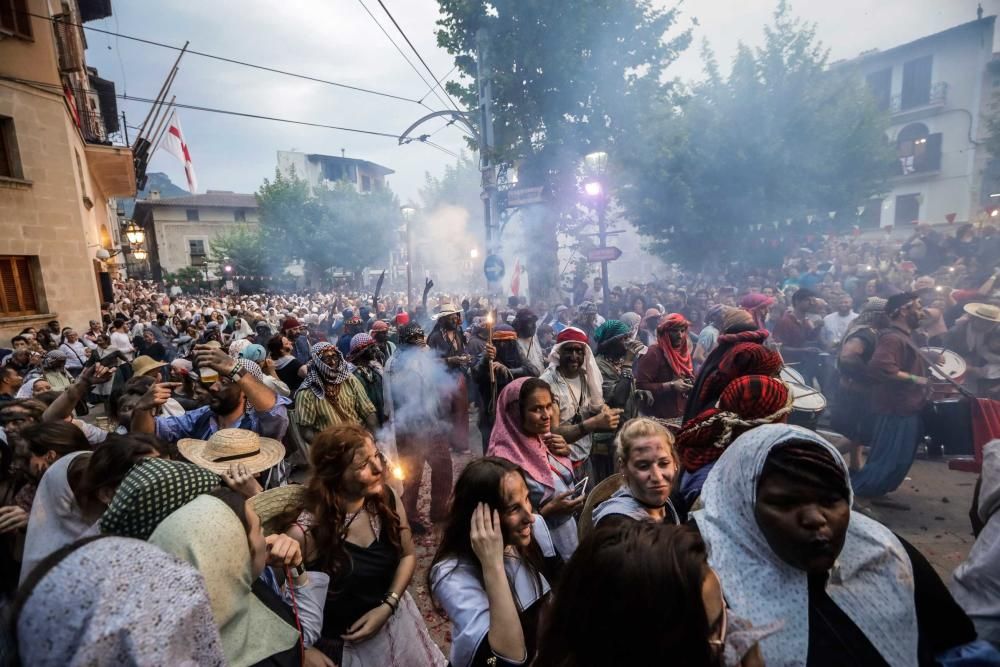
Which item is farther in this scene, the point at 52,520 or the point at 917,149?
the point at 917,149

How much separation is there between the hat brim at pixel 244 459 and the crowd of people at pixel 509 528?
0.02 meters

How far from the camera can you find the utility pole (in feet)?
45.9

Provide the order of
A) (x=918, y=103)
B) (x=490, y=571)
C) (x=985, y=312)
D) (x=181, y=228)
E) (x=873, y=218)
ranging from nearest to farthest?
(x=490, y=571) → (x=985, y=312) → (x=918, y=103) → (x=873, y=218) → (x=181, y=228)

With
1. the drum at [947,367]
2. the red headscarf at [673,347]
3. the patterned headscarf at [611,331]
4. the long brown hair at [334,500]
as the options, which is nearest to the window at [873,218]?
the drum at [947,367]

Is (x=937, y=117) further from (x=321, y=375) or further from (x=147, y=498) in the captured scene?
(x=147, y=498)

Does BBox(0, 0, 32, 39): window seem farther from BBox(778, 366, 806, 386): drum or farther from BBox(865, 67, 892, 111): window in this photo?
BBox(865, 67, 892, 111): window

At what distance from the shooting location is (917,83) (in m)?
26.6

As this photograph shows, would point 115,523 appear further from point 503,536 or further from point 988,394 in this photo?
point 988,394

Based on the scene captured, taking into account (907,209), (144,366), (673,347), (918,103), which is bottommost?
(673,347)

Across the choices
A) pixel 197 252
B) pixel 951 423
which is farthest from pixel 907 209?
pixel 197 252

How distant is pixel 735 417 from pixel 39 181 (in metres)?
17.3

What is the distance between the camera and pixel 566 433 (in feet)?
12.2

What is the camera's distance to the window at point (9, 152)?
465 inches

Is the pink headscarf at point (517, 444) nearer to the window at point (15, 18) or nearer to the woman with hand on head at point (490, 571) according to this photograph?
the woman with hand on head at point (490, 571)
